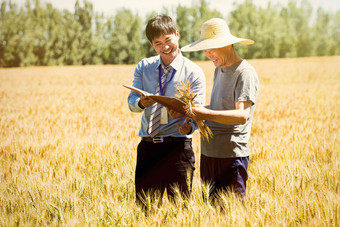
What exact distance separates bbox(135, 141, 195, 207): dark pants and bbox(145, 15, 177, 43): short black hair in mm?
757

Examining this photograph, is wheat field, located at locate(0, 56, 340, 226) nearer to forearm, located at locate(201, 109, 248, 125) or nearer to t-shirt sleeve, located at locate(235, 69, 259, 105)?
forearm, located at locate(201, 109, 248, 125)

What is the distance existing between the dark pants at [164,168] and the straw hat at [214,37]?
28.6 inches

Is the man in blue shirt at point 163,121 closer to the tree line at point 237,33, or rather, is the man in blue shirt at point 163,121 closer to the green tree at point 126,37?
the tree line at point 237,33

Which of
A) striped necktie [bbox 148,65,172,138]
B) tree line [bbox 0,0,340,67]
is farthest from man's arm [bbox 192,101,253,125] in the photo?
tree line [bbox 0,0,340,67]

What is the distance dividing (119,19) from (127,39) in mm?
1780

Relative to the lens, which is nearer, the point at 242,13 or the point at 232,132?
the point at 232,132

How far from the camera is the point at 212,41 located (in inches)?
81.4

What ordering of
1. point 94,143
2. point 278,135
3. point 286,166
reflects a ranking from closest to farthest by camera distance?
point 286,166 → point 94,143 → point 278,135

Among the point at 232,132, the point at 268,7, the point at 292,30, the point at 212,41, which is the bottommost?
the point at 232,132

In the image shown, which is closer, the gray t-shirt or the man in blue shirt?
the gray t-shirt

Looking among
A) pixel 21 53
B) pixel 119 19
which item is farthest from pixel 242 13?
pixel 21 53

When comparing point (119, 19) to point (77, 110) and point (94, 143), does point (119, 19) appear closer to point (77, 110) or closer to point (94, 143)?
point (77, 110)

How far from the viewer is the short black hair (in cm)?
227

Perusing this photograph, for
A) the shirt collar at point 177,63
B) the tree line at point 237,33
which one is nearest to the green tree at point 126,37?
the tree line at point 237,33
